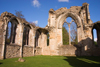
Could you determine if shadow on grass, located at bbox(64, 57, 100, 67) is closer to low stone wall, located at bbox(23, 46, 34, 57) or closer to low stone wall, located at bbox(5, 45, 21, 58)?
low stone wall, located at bbox(5, 45, 21, 58)

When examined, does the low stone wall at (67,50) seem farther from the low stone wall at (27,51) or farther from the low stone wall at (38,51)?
the low stone wall at (27,51)

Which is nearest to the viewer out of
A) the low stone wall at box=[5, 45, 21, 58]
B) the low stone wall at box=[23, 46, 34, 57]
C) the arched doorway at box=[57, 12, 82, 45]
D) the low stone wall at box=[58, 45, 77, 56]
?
the low stone wall at box=[5, 45, 21, 58]

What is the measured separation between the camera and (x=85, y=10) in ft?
50.8

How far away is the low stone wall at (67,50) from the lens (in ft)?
47.7

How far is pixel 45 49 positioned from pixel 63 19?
18.9 ft

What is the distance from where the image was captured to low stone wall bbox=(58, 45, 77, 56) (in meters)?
14.5

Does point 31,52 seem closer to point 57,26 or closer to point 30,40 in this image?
point 30,40

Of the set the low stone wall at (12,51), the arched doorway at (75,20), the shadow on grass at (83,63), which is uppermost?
the arched doorway at (75,20)

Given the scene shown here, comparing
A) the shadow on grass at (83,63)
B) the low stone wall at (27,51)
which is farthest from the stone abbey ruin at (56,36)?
the shadow on grass at (83,63)

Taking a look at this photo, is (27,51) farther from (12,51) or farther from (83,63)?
(83,63)

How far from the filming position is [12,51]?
1016 centimetres

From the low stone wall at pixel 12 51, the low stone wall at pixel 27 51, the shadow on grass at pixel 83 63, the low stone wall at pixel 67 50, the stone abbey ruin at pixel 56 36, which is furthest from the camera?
the low stone wall at pixel 67 50

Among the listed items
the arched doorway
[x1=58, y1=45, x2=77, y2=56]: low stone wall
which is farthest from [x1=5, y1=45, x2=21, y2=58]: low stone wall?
the arched doorway

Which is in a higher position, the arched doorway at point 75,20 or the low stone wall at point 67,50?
the arched doorway at point 75,20
